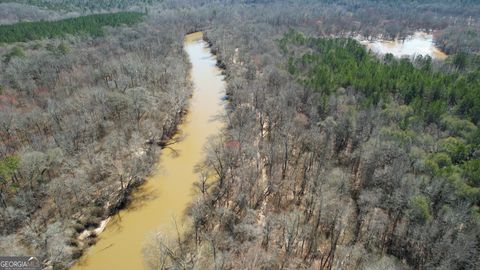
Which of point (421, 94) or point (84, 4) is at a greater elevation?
point (84, 4)

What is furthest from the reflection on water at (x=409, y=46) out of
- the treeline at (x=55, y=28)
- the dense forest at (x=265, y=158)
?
the treeline at (x=55, y=28)

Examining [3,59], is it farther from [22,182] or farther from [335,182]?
[335,182]

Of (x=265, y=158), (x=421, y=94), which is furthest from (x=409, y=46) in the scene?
(x=265, y=158)

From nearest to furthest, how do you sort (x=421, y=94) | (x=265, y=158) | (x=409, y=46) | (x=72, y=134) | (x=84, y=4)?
1. (x=72, y=134)
2. (x=265, y=158)
3. (x=421, y=94)
4. (x=409, y=46)
5. (x=84, y=4)

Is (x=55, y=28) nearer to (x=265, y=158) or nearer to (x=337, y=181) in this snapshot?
(x=265, y=158)

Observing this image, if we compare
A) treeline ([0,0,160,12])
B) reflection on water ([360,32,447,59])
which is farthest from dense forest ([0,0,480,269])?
treeline ([0,0,160,12])

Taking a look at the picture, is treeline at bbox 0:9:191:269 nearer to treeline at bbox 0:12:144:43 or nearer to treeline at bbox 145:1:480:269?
treeline at bbox 0:12:144:43

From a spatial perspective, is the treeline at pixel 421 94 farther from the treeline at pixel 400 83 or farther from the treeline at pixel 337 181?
the treeline at pixel 337 181

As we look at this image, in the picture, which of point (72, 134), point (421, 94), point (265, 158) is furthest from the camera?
point (421, 94)
